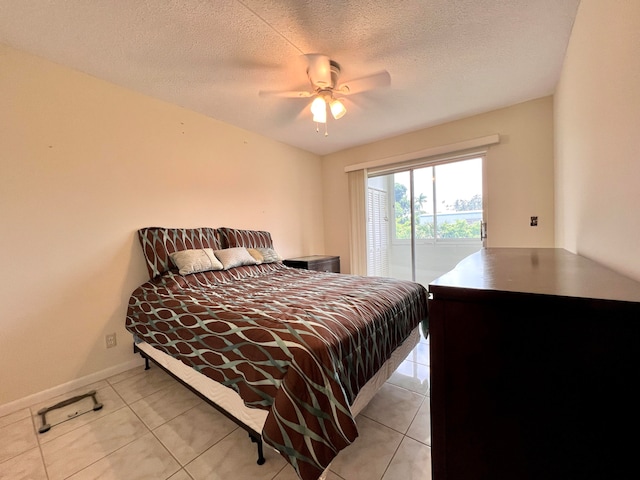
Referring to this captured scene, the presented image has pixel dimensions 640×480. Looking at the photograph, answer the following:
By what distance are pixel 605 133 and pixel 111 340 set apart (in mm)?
3585

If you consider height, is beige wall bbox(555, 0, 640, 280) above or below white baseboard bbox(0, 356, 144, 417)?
above

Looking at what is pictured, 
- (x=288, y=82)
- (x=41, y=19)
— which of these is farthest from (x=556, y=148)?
(x=41, y=19)

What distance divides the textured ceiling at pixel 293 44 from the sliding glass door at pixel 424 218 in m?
1.08

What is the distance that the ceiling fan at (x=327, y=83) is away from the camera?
1.91 meters

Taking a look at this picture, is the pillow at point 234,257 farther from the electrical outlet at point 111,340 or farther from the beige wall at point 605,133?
the beige wall at point 605,133

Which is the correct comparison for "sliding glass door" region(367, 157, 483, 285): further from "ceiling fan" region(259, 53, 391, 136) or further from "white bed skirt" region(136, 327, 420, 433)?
"white bed skirt" region(136, 327, 420, 433)

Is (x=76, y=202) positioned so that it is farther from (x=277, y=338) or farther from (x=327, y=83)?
(x=327, y=83)

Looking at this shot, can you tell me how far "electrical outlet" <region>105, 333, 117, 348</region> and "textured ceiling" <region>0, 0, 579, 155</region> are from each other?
7.37ft

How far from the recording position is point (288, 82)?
7.30ft

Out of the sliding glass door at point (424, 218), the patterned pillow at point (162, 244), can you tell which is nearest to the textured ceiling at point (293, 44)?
the sliding glass door at point (424, 218)

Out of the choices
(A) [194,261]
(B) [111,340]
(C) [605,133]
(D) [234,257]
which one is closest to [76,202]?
(A) [194,261]

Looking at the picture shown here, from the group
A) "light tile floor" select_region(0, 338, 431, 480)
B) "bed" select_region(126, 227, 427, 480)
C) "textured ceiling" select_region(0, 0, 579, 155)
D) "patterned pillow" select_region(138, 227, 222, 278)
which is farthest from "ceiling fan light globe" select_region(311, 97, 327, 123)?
"light tile floor" select_region(0, 338, 431, 480)

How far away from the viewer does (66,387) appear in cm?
194

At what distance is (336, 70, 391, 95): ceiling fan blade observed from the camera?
6.35 feet
